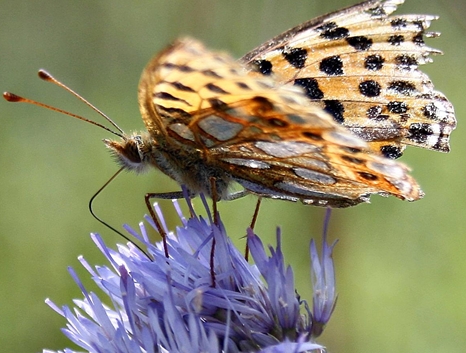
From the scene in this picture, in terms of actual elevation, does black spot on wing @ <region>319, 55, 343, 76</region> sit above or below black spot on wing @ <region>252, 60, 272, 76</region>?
above

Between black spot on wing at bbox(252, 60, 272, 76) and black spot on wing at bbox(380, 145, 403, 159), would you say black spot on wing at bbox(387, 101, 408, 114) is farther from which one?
black spot on wing at bbox(252, 60, 272, 76)

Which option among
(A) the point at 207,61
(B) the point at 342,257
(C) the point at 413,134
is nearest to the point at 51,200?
(B) the point at 342,257

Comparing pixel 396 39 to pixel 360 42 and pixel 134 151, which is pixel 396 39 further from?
pixel 134 151

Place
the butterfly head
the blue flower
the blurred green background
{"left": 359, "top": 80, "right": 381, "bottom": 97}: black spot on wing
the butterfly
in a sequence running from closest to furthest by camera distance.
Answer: the butterfly, the blue flower, the butterfly head, {"left": 359, "top": 80, "right": 381, "bottom": 97}: black spot on wing, the blurred green background

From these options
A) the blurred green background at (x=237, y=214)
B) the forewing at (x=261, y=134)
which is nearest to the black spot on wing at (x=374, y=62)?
the forewing at (x=261, y=134)

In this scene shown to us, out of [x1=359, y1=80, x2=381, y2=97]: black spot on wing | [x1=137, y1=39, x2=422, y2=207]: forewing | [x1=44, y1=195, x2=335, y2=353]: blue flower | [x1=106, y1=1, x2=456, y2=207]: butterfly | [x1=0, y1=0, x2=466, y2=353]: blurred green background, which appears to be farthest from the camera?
[x1=0, y1=0, x2=466, y2=353]: blurred green background

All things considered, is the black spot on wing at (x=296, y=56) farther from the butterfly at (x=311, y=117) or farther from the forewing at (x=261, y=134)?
the forewing at (x=261, y=134)


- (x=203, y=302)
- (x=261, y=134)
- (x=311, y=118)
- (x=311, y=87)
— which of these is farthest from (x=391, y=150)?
(x=203, y=302)

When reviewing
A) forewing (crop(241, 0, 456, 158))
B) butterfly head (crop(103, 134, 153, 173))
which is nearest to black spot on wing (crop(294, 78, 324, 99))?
forewing (crop(241, 0, 456, 158))
